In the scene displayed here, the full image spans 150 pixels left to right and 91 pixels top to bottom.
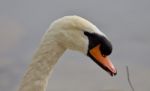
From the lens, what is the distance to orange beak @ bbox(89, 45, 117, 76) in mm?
4039

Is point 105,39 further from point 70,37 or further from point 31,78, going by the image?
A: point 31,78

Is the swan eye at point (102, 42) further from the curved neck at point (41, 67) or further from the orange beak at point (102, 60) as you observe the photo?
the curved neck at point (41, 67)

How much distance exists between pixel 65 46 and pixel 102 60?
327 millimetres

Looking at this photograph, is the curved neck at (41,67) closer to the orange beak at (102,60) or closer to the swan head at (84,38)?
the swan head at (84,38)

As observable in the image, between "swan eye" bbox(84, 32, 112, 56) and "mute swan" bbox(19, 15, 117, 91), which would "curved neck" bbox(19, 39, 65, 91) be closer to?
"mute swan" bbox(19, 15, 117, 91)

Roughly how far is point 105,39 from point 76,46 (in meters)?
0.27

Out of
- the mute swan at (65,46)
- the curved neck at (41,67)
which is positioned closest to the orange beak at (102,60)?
the mute swan at (65,46)

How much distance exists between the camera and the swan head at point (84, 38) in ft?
13.1

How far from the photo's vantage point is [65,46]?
13.5 ft

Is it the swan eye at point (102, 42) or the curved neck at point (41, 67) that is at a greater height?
the swan eye at point (102, 42)

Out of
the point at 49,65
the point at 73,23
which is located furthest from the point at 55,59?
the point at 73,23

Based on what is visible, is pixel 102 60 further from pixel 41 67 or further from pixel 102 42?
pixel 41 67

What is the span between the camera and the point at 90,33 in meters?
3.98

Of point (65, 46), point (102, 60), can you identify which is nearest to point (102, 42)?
point (102, 60)
